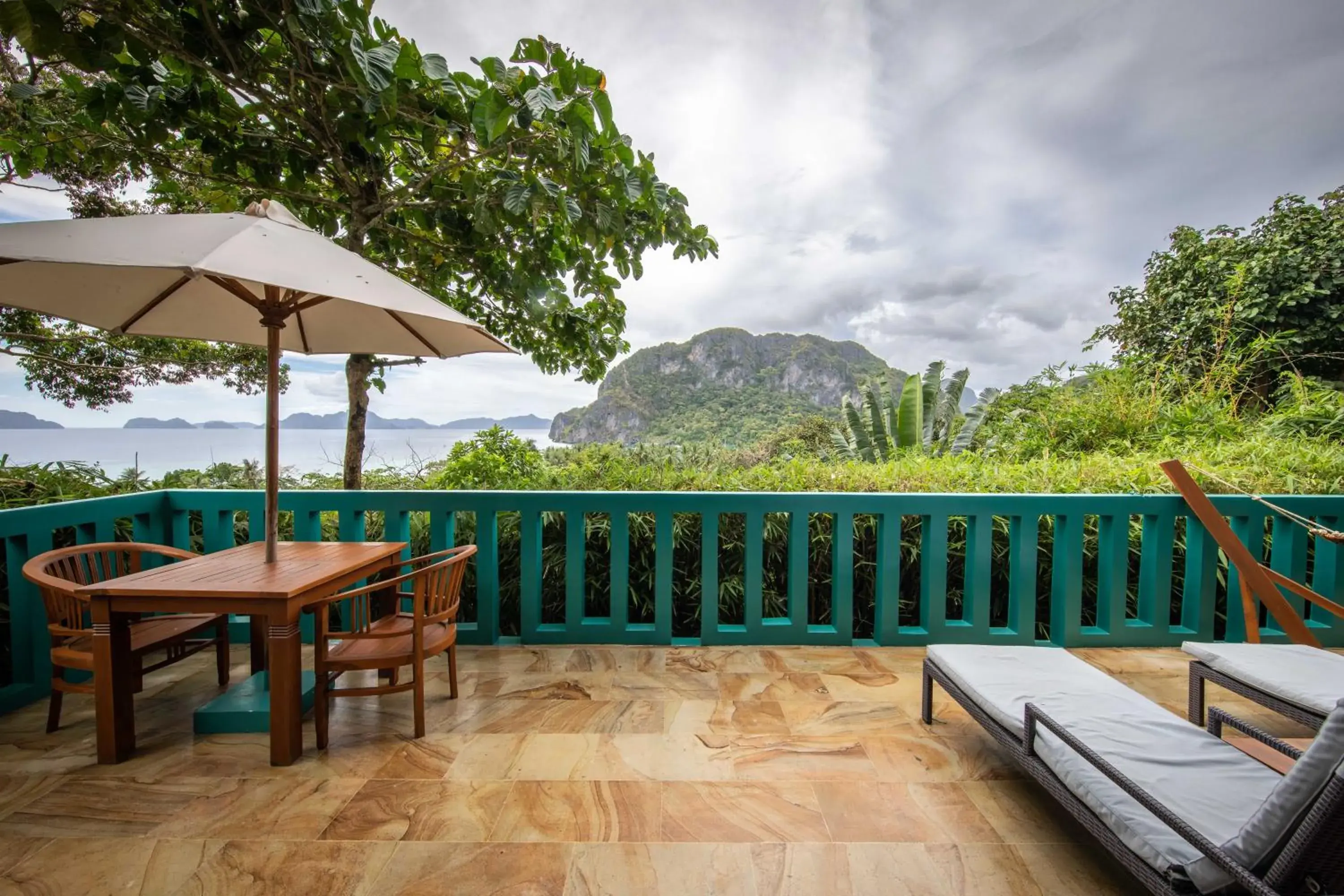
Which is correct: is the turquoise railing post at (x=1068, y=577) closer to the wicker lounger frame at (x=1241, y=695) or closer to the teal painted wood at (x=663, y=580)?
the wicker lounger frame at (x=1241, y=695)

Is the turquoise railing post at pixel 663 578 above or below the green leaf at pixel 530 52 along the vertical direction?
below

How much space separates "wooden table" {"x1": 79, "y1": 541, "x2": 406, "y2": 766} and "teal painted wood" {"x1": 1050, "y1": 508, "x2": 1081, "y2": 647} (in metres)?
4.17

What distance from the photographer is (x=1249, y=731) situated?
1.77m

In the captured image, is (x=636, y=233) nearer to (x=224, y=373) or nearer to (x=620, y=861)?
(x=620, y=861)

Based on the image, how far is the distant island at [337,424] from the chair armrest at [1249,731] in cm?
439

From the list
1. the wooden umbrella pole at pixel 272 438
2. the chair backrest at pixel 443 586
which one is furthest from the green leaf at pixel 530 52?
the chair backrest at pixel 443 586

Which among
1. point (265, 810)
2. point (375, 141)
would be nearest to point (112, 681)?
point (265, 810)

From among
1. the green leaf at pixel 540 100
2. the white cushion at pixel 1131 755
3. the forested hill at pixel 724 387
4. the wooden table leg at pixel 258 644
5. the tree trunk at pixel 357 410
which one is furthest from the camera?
the forested hill at pixel 724 387

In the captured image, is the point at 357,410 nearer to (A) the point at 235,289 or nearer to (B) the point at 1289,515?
(A) the point at 235,289

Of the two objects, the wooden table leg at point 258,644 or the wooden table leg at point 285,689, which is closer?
the wooden table leg at point 285,689

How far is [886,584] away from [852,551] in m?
0.30

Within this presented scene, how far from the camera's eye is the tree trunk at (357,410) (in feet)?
13.8

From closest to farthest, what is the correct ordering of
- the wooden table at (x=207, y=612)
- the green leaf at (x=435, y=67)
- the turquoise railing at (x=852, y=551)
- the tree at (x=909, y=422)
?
the wooden table at (x=207, y=612) < the green leaf at (x=435, y=67) < the turquoise railing at (x=852, y=551) < the tree at (x=909, y=422)

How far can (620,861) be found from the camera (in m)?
1.73
